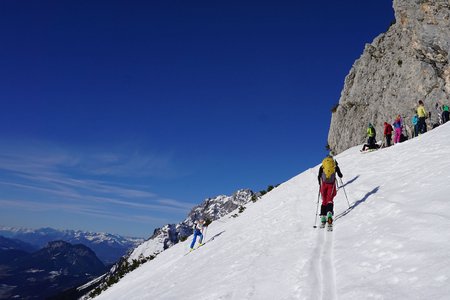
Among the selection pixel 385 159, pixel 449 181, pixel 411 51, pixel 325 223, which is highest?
pixel 411 51

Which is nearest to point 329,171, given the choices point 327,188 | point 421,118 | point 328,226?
point 327,188

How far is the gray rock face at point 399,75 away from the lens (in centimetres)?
4009

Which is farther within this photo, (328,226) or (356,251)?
(328,226)

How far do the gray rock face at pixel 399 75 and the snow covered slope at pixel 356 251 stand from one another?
24317 mm

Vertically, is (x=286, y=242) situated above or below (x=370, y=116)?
below

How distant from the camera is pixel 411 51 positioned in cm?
4441

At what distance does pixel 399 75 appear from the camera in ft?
151

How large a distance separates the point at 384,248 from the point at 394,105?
40.4 metres

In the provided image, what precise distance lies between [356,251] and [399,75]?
4226 centimetres

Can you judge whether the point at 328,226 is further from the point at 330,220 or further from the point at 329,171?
the point at 329,171

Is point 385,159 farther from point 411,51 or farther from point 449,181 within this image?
point 411,51

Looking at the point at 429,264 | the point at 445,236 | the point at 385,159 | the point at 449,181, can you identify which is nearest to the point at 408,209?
the point at 449,181

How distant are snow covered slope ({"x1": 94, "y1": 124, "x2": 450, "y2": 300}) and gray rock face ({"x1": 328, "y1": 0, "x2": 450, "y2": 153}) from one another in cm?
2432

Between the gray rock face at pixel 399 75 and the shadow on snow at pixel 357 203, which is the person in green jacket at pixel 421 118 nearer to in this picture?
the gray rock face at pixel 399 75
